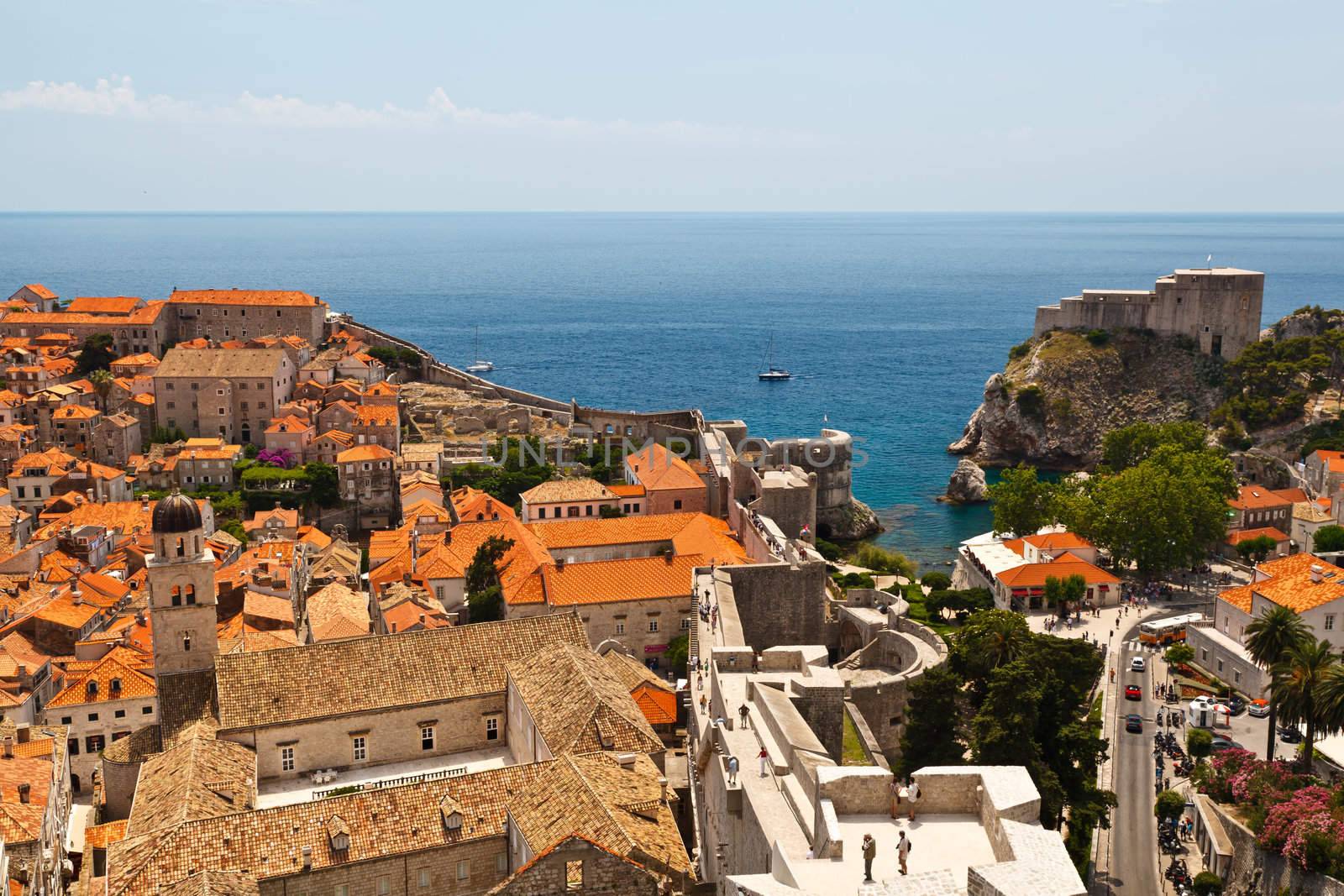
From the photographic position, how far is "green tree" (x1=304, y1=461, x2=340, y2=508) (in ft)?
186

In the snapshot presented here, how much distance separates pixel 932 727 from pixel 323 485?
3859 centimetres

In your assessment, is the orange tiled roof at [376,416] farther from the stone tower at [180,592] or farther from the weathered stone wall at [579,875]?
the weathered stone wall at [579,875]

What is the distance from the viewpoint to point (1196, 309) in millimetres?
74438

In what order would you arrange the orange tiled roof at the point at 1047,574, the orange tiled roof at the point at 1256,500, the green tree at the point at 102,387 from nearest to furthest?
the orange tiled roof at the point at 1047,574 < the orange tiled roof at the point at 1256,500 < the green tree at the point at 102,387

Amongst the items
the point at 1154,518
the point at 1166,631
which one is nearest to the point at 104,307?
the point at 1154,518

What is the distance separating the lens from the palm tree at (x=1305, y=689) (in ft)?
88.0

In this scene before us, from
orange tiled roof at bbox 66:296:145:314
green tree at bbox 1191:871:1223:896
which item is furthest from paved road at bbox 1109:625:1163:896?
orange tiled roof at bbox 66:296:145:314

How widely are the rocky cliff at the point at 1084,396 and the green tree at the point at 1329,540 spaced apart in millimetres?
25176

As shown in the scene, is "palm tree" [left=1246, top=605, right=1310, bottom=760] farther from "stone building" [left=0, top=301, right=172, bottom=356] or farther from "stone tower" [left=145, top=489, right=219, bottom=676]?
"stone building" [left=0, top=301, right=172, bottom=356]

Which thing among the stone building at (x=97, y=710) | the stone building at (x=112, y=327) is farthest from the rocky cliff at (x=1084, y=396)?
the stone building at (x=97, y=710)

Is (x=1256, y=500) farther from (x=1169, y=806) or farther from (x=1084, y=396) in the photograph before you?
(x=1169, y=806)

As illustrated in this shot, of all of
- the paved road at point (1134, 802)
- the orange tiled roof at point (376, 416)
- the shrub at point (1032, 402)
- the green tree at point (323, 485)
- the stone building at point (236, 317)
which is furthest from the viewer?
the stone building at point (236, 317)

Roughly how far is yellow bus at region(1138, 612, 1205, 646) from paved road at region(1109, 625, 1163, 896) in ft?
11.6

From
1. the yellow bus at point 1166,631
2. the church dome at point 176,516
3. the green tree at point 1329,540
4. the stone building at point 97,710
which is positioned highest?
the church dome at point 176,516
